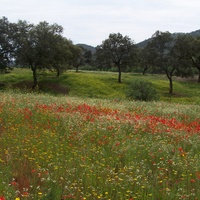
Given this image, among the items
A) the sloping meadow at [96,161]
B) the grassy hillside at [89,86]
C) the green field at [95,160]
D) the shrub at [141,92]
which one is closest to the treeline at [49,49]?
the grassy hillside at [89,86]

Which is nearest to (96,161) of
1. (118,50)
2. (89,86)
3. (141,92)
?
(141,92)

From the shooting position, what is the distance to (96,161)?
750 cm

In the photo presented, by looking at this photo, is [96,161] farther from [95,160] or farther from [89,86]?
[89,86]

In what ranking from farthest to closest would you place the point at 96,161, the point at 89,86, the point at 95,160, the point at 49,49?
the point at 89,86 → the point at 49,49 → the point at 95,160 → the point at 96,161

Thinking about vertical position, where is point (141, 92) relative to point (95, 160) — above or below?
below

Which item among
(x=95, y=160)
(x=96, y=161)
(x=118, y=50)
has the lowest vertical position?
(x=95, y=160)

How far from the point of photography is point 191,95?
188ft

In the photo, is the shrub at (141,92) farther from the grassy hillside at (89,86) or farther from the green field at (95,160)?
the green field at (95,160)

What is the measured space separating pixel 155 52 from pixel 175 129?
1872 inches

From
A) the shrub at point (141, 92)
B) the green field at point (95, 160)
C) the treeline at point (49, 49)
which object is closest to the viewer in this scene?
the green field at point (95, 160)

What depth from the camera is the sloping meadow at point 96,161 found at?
5879 mm

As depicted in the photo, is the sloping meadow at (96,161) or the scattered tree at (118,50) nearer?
the sloping meadow at (96,161)

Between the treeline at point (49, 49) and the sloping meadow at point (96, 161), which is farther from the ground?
the treeline at point (49, 49)

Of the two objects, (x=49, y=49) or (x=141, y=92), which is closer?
(x=141, y=92)
